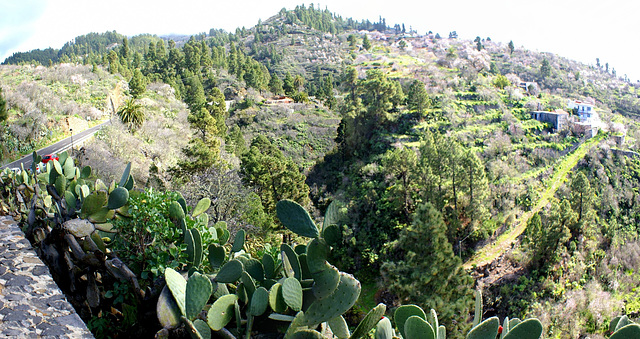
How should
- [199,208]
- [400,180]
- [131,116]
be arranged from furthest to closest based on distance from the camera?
[400,180] → [131,116] → [199,208]

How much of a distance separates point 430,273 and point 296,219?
1324cm

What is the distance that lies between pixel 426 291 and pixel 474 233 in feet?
23.5

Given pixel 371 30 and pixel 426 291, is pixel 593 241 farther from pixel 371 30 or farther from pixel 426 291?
pixel 371 30

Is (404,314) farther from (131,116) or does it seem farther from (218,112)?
(218,112)

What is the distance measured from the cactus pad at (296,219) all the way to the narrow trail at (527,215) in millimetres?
18714

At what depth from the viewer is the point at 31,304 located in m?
2.28

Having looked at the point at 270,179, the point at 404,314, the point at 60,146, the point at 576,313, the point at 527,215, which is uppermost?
the point at 404,314

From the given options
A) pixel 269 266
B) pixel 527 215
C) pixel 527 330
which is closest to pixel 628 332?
pixel 527 330

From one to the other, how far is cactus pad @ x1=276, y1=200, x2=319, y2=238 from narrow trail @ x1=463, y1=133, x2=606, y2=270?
18.7 meters

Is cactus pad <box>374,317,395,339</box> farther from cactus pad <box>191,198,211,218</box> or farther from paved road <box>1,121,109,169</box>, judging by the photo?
paved road <box>1,121,109,169</box>

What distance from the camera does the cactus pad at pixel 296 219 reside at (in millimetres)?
2662

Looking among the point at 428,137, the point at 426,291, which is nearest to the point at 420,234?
the point at 426,291

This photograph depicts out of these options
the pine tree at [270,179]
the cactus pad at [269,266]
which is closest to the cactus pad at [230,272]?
the cactus pad at [269,266]

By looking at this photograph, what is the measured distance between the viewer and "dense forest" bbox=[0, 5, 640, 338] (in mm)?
14773
